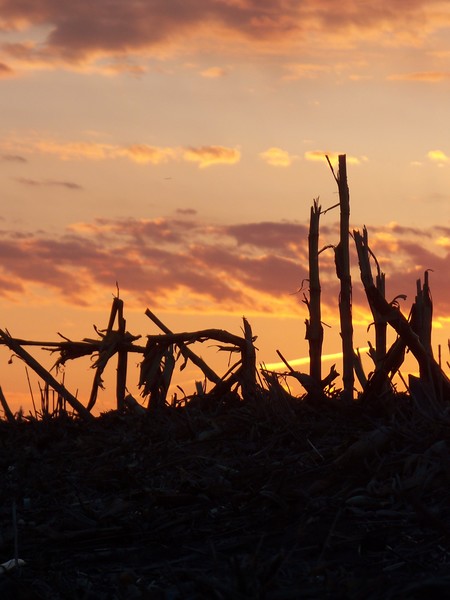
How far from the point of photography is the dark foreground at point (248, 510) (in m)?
4.55

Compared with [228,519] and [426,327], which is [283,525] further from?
[426,327]

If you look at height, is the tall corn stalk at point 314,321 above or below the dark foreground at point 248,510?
above

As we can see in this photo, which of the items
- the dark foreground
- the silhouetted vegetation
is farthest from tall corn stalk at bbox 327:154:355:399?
the dark foreground

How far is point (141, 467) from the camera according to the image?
7723 millimetres

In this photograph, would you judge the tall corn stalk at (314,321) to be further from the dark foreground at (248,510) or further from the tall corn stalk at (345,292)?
the dark foreground at (248,510)

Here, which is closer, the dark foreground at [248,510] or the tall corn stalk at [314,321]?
the dark foreground at [248,510]

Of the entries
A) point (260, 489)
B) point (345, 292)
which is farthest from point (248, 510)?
point (345, 292)

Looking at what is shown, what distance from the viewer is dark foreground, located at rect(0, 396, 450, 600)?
4.55 m

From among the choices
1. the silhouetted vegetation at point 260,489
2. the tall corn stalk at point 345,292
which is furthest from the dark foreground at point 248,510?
the tall corn stalk at point 345,292

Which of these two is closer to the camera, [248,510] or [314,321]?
[248,510]

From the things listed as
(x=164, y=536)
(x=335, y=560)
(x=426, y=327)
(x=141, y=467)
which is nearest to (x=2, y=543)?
(x=164, y=536)

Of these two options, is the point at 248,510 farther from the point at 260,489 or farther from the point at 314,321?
the point at 314,321

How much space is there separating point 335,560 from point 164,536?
129 centimetres

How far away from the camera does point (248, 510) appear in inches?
229
